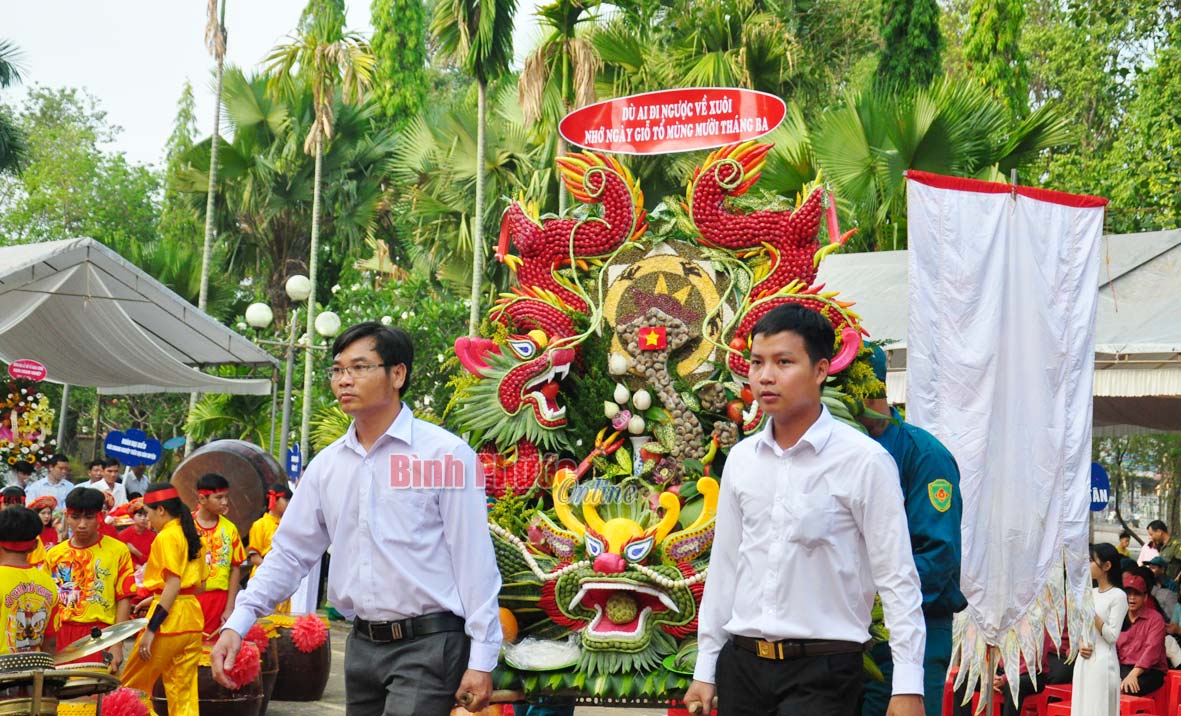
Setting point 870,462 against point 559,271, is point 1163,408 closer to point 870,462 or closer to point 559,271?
point 559,271

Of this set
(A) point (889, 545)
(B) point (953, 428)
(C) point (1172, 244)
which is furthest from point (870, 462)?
(C) point (1172, 244)

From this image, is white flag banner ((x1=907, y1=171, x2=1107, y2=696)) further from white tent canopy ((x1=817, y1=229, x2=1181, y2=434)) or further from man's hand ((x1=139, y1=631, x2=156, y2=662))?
man's hand ((x1=139, y1=631, x2=156, y2=662))

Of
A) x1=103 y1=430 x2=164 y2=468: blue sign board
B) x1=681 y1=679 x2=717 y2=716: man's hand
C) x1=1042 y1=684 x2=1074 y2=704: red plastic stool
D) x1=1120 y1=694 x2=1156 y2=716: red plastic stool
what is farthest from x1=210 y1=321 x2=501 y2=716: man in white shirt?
x1=103 y1=430 x2=164 y2=468: blue sign board

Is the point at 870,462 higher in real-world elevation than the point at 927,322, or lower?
lower

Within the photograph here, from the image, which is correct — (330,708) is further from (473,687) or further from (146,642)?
(473,687)

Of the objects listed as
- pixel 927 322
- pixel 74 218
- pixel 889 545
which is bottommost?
pixel 889 545

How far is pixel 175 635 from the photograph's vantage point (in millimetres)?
8852

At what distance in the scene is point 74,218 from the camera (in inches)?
1544

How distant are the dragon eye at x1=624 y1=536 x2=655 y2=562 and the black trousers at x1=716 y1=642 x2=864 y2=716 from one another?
2.53 meters

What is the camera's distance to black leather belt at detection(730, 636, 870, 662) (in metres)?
3.87

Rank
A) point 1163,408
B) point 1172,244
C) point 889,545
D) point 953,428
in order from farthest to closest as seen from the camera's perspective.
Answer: point 1163,408 < point 1172,244 < point 953,428 < point 889,545

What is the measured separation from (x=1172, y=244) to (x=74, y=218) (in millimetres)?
34505

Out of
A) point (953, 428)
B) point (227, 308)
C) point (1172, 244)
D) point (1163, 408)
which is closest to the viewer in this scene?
point (953, 428)

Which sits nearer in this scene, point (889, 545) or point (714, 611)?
point (889, 545)
